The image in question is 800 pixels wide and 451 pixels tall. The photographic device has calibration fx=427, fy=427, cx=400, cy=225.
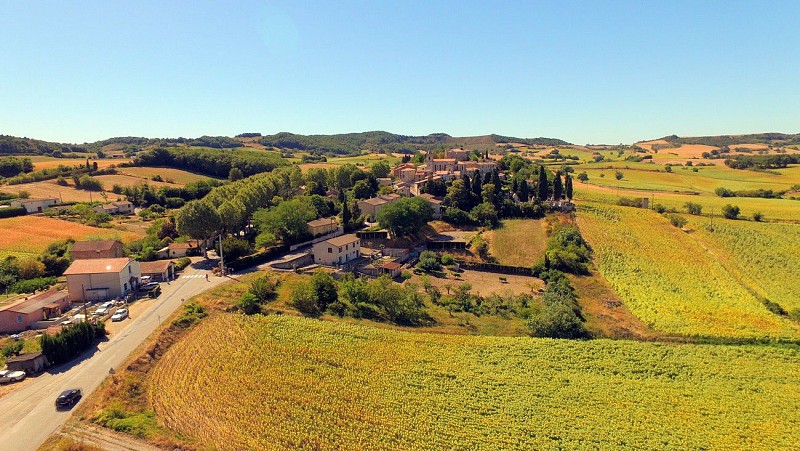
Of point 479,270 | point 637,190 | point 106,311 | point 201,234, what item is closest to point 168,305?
point 106,311

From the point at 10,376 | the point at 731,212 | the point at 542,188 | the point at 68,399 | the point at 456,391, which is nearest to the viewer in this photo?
the point at 68,399

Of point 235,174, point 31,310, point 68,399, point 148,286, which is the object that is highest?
point 235,174

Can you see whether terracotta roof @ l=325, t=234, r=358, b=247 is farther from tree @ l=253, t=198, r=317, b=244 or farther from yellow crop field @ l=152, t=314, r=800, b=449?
yellow crop field @ l=152, t=314, r=800, b=449

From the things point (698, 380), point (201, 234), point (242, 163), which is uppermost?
point (242, 163)

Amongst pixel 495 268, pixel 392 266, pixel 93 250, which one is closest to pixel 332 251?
pixel 392 266

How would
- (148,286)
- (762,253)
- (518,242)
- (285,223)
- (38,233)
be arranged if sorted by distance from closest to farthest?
(148,286) → (762,253) → (285,223) → (38,233) → (518,242)

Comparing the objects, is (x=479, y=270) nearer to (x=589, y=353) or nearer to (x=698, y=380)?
(x=589, y=353)

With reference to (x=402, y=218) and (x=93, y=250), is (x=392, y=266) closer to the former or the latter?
(x=402, y=218)

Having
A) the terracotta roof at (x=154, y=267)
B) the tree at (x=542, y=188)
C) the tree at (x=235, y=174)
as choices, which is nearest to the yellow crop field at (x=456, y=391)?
the terracotta roof at (x=154, y=267)
